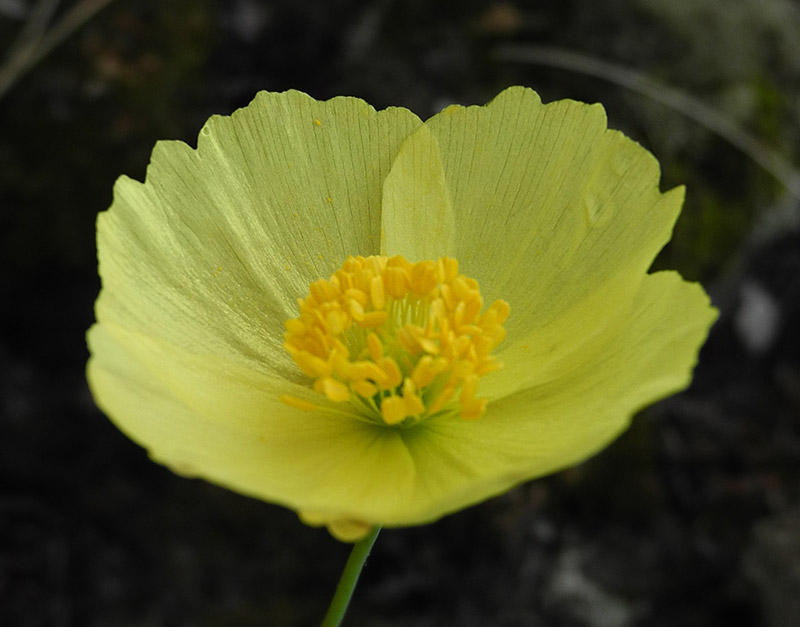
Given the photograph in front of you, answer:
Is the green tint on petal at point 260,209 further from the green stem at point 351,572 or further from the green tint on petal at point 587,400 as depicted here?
the green stem at point 351,572

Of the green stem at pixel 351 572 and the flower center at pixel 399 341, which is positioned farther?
the flower center at pixel 399 341

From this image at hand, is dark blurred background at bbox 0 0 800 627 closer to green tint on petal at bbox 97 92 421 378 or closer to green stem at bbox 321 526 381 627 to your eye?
green tint on petal at bbox 97 92 421 378

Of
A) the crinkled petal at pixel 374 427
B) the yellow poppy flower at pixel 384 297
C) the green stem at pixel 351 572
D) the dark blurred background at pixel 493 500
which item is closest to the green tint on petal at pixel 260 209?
the yellow poppy flower at pixel 384 297

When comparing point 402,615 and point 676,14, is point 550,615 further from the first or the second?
point 676,14

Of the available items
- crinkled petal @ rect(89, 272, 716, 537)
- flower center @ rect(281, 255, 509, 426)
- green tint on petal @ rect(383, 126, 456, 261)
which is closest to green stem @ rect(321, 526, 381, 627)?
crinkled petal @ rect(89, 272, 716, 537)

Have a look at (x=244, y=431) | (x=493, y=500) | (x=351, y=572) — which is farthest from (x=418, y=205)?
(x=493, y=500)

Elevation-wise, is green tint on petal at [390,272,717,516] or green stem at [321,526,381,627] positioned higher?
green tint on petal at [390,272,717,516]
